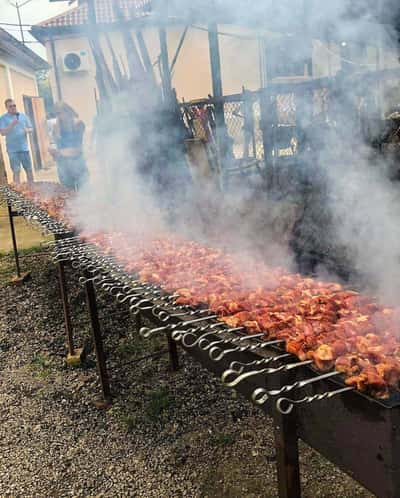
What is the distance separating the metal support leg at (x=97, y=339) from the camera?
3.93 meters

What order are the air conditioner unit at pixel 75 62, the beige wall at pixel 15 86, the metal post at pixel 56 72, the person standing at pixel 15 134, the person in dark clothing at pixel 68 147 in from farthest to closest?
the air conditioner unit at pixel 75 62
the metal post at pixel 56 72
the beige wall at pixel 15 86
the person standing at pixel 15 134
the person in dark clothing at pixel 68 147

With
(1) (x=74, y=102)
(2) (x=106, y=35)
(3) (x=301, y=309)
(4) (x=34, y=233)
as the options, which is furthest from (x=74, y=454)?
(1) (x=74, y=102)

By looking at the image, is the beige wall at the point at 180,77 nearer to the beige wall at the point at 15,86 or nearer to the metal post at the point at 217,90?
the beige wall at the point at 15,86

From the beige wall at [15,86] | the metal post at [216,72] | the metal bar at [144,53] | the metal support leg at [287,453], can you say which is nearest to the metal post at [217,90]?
the metal post at [216,72]

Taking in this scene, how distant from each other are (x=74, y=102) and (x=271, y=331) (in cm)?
1792

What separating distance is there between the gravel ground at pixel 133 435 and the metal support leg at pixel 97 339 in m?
0.12

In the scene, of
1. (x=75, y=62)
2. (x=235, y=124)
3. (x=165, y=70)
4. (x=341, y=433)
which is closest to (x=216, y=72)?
(x=165, y=70)

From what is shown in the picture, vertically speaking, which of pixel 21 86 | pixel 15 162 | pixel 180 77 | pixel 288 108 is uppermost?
pixel 21 86

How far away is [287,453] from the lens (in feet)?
5.94

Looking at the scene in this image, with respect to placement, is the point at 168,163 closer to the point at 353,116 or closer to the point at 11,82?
the point at 353,116

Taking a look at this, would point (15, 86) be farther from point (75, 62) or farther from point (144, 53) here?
point (144, 53)

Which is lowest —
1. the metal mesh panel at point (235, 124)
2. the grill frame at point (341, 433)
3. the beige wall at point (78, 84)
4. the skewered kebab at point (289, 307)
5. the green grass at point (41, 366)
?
the green grass at point (41, 366)

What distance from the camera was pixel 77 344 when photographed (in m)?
5.28

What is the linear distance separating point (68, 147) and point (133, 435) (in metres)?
Result: 7.73
